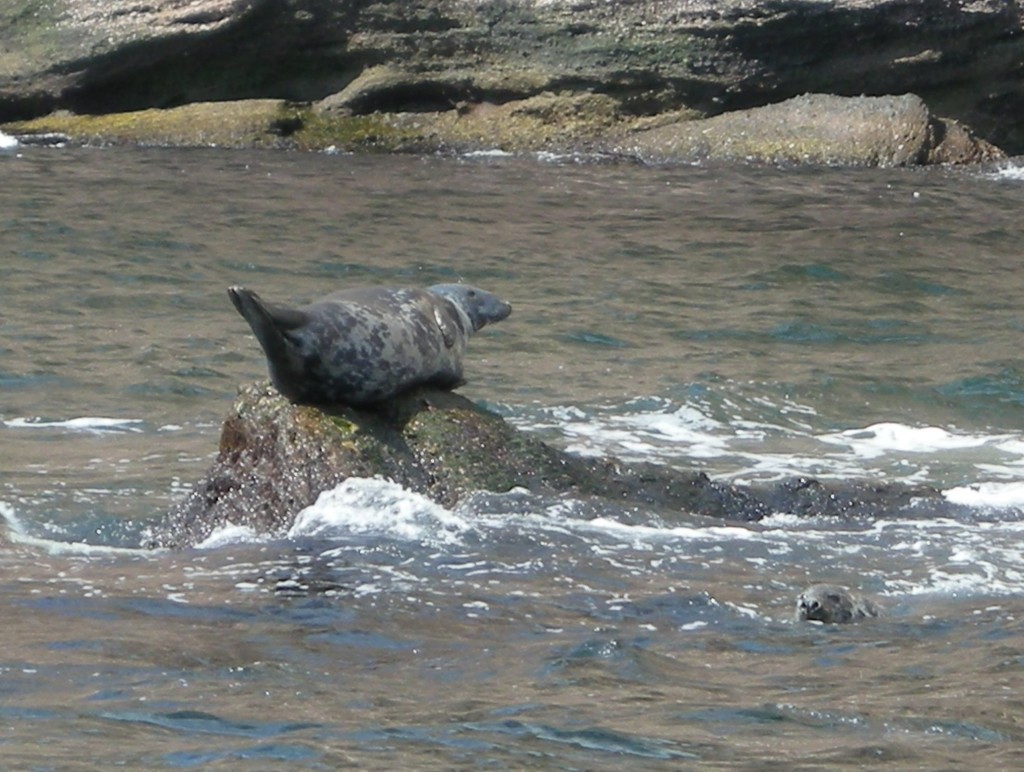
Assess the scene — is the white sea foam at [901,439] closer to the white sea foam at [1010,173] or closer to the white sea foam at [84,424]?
the white sea foam at [84,424]

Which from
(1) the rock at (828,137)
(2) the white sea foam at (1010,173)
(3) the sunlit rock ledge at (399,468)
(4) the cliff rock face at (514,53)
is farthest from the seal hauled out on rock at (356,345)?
(4) the cliff rock face at (514,53)

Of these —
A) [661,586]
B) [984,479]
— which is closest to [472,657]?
[661,586]

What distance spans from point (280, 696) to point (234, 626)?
70cm

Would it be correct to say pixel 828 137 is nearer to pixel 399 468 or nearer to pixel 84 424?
pixel 84 424

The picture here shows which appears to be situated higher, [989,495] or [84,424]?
[84,424]

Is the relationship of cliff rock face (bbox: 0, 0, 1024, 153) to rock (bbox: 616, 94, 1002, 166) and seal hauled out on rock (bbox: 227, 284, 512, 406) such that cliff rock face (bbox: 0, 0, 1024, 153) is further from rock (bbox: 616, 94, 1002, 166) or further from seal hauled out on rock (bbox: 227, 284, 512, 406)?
seal hauled out on rock (bbox: 227, 284, 512, 406)

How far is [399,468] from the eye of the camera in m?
5.73

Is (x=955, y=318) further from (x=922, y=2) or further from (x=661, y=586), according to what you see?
(x=922, y=2)

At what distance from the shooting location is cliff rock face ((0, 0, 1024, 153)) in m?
17.4

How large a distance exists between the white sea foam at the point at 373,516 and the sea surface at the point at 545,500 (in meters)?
0.01

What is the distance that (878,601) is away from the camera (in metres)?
5.14

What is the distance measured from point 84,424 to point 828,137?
33.7ft

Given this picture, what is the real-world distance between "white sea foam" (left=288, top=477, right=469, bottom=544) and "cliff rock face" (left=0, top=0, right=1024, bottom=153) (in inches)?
493

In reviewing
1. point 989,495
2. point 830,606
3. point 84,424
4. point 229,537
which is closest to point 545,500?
point 229,537
